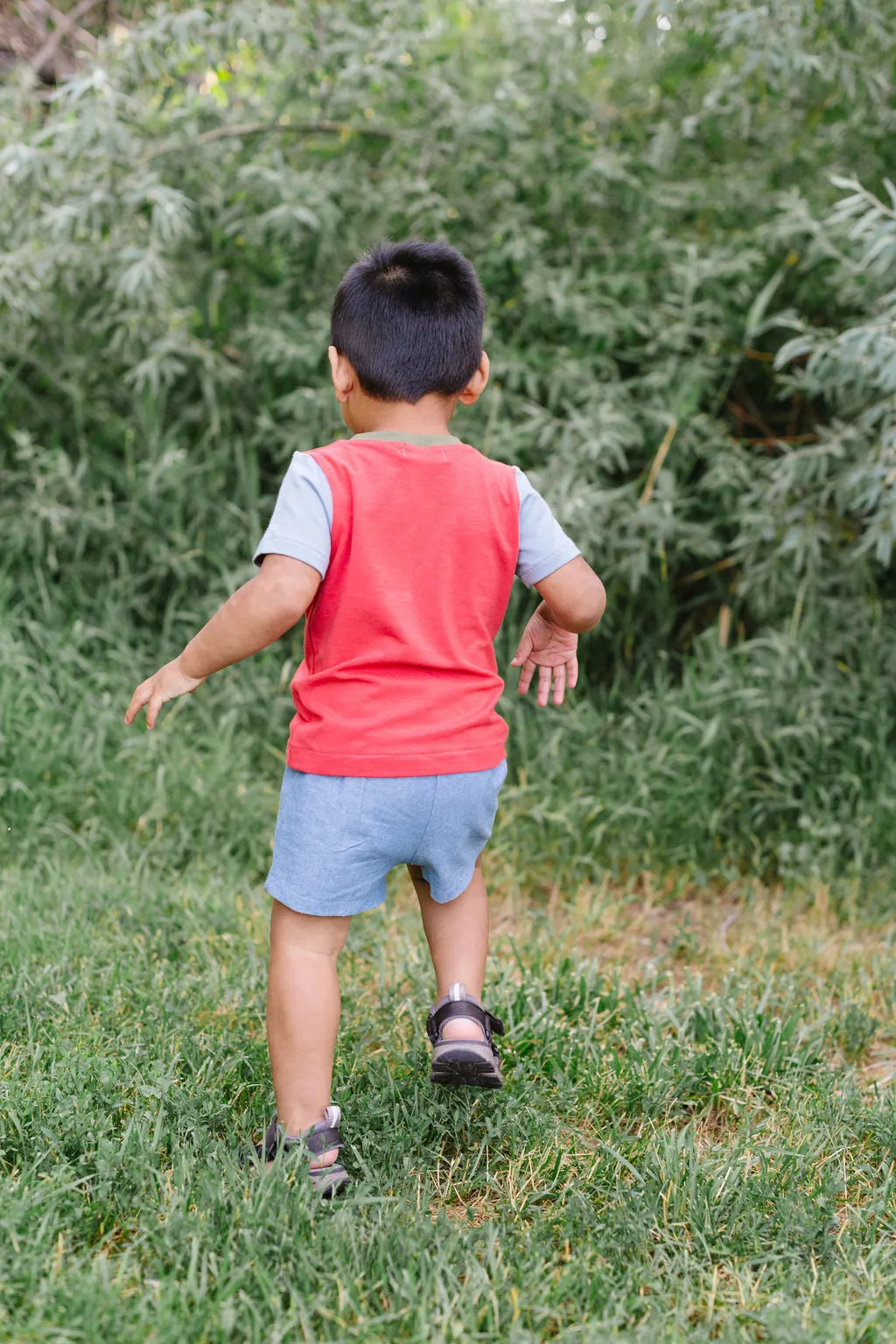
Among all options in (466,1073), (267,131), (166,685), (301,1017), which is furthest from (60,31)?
(466,1073)

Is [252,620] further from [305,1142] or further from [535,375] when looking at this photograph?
[535,375]

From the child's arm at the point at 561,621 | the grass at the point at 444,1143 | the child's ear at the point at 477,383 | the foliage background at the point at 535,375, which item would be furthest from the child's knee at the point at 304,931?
the foliage background at the point at 535,375

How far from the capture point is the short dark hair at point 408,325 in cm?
206

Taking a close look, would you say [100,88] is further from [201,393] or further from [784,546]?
[784,546]

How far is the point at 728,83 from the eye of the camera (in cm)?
400

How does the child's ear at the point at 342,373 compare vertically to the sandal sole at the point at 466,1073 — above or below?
above

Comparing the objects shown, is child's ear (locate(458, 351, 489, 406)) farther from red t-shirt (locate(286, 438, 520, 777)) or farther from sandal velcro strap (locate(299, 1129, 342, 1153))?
sandal velcro strap (locate(299, 1129, 342, 1153))

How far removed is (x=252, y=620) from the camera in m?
1.98

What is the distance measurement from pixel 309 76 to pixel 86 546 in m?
1.79

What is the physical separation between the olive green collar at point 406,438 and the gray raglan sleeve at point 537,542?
6.3 inches

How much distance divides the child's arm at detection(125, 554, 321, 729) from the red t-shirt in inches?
3.2

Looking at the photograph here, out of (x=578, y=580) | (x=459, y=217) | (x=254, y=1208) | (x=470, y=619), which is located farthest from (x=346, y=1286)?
(x=459, y=217)

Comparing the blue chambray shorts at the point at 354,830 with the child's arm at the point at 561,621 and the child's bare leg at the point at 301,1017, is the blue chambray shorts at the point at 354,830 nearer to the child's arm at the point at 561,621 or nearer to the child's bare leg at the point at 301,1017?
the child's bare leg at the point at 301,1017

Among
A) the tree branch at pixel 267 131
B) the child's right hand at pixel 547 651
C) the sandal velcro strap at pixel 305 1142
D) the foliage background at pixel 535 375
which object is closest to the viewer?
the sandal velcro strap at pixel 305 1142
